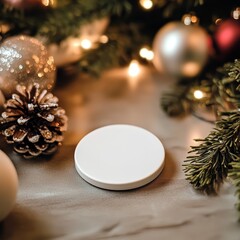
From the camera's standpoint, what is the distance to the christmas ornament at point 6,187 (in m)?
0.47

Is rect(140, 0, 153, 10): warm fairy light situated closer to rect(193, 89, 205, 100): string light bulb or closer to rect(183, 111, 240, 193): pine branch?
rect(193, 89, 205, 100): string light bulb

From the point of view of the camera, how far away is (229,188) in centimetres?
56

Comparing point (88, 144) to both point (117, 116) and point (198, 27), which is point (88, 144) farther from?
point (198, 27)

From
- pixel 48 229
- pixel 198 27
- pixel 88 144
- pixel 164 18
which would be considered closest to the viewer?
pixel 48 229

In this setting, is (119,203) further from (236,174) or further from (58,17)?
(58,17)

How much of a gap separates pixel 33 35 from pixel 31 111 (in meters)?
0.22

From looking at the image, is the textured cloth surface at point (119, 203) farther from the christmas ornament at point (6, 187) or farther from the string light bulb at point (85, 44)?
the string light bulb at point (85, 44)

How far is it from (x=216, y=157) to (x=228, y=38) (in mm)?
248

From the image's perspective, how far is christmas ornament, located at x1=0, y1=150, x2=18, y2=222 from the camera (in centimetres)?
47

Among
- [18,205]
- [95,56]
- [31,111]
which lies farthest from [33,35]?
[18,205]

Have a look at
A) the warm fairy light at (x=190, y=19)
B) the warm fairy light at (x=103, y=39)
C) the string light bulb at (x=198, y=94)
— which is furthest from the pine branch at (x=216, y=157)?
the warm fairy light at (x=103, y=39)

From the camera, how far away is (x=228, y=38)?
0.71 metres

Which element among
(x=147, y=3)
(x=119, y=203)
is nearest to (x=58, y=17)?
(x=147, y=3)

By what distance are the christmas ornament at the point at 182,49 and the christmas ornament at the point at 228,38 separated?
0.08ft
